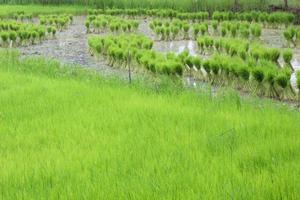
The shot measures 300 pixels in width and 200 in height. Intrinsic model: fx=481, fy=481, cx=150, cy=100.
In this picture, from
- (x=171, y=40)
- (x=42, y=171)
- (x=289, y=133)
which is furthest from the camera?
(x=171, y=40)

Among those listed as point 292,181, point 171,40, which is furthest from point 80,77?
point 171,40

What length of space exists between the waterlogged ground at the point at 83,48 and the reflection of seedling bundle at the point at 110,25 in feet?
1.58

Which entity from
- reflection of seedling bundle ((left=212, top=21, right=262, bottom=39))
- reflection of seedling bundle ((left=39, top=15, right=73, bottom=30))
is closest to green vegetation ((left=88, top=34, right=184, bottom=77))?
reflection of seedling bundle ((left=212, top=21, right=262, bottom=39))

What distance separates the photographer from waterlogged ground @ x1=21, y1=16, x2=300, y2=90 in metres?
11.8

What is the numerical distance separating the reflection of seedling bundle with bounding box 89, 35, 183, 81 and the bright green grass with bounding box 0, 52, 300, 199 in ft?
4.09

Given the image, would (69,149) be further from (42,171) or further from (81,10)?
(81,10)

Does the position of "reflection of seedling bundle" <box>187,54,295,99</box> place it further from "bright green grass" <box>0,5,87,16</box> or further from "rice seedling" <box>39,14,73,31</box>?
"bright green grass" <box>0,5,87,16</box>

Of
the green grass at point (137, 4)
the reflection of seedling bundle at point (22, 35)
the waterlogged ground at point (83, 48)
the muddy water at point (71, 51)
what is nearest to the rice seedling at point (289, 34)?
the waterlogged ground at point (83, 48)

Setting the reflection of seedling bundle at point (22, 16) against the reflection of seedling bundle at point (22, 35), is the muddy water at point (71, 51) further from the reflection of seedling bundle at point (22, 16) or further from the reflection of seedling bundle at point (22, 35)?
the reflection of seedling bundle at point (22, 16)

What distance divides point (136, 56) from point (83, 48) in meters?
4.94

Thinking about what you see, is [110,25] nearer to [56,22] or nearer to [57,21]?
[57,21]

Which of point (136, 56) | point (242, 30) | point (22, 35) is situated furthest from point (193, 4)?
point (136, 56)

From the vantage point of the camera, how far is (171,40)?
15.7m

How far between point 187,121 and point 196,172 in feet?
5.17
